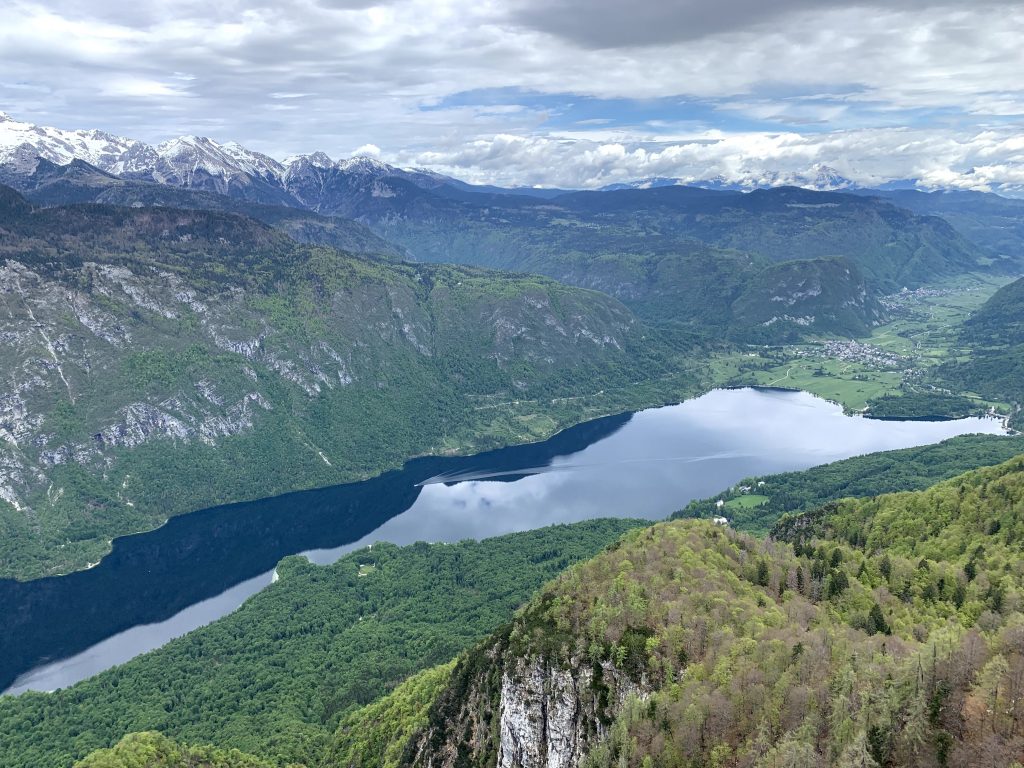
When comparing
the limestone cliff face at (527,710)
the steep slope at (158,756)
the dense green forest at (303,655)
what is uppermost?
the limestone cliff face at (527,710)

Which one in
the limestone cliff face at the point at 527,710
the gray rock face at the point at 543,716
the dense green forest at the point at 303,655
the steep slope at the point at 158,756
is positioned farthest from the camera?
the dense green forest at the point at 303,655

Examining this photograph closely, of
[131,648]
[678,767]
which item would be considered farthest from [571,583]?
[131,648]

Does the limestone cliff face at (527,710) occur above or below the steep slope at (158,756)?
above

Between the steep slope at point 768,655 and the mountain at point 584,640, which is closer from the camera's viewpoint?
the steep slope at point 768,655

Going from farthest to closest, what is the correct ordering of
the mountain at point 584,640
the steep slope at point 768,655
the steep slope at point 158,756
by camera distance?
the steep slope at point 158,756, the mountain at point 584,640, the steep slope at point 768,655

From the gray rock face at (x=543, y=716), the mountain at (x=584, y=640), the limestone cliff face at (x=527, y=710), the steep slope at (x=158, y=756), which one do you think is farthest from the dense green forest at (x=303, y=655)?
the gray rock face at (x=543, y=716)

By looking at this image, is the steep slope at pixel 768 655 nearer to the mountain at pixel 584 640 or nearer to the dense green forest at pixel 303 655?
the mountain at pixel 584 640

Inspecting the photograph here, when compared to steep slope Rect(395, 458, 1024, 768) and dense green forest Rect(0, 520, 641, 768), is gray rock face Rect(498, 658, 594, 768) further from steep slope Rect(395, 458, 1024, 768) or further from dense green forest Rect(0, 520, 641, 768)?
dense green forest Rect(0, 520, 641, 768)

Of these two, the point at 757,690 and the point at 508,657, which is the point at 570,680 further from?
the point at 757,690
